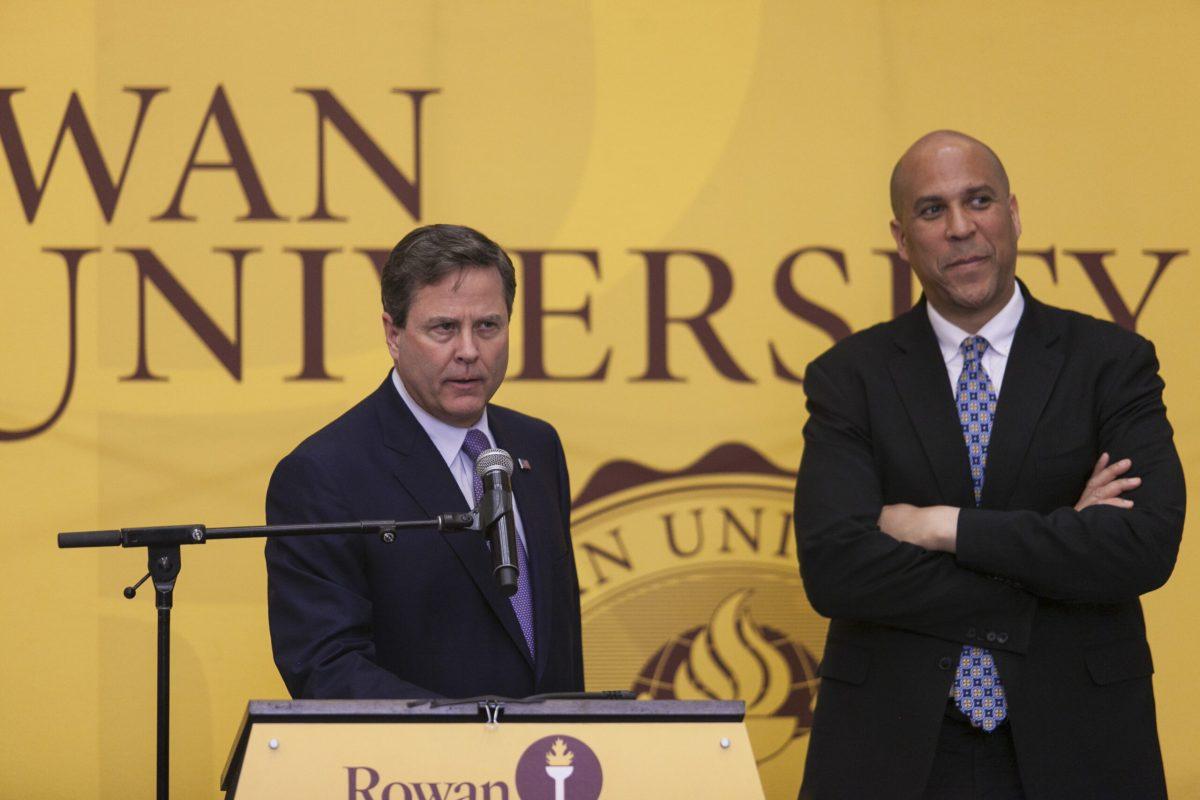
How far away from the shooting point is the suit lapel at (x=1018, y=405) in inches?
123

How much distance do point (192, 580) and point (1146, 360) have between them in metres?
2.39

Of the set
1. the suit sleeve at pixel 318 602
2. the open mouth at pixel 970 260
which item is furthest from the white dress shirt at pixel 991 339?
the suit sleeve at pixel 318 602

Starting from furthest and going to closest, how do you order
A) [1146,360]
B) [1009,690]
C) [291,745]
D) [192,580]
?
[192,580]
[1146,360]
[1009,690]
[291,745]

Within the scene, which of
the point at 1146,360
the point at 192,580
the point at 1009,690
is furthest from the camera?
the point at 192,580

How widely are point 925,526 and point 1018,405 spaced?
1.02 feet

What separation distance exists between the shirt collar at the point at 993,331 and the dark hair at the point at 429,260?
958mm

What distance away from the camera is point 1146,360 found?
3.20 metres

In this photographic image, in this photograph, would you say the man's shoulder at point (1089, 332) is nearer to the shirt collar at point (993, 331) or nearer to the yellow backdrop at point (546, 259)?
the shirt collar at point (993, 331)

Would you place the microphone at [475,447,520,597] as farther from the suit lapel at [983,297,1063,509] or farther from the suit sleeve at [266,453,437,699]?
the suit lapel at [983,297,1063,509]

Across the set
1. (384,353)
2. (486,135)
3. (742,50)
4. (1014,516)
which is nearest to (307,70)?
(486,135)

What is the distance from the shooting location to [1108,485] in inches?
120

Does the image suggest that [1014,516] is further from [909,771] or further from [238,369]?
[238,369]

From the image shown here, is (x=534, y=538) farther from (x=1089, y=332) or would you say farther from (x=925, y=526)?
(x=1089, y=332)

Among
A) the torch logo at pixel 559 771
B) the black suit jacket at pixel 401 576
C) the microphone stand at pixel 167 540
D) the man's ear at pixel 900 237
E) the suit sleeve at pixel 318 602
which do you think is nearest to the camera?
the torch logo at pixel 559 771
